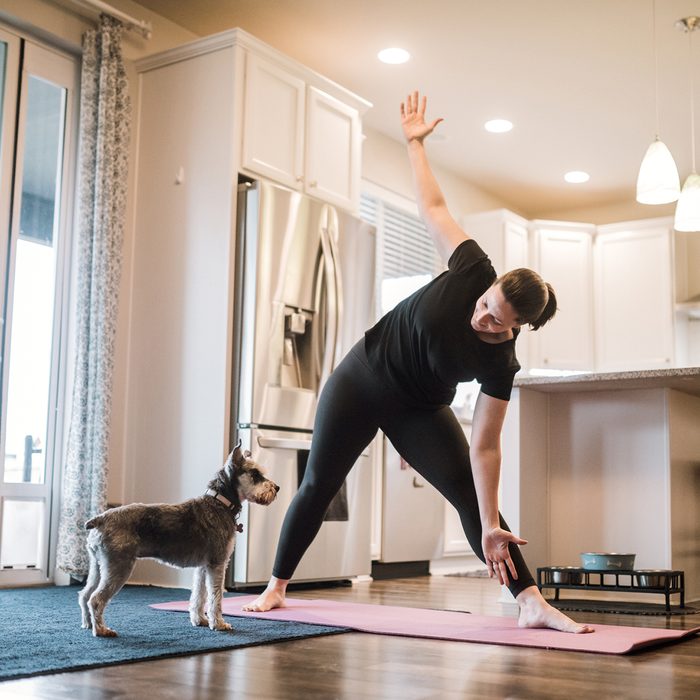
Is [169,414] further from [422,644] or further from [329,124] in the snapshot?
[422,644]

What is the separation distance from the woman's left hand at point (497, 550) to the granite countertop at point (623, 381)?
1.25 meters

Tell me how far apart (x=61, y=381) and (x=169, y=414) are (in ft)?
1.54

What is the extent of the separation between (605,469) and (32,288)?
2425mm

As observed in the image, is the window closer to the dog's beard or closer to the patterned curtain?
the patterned curtain

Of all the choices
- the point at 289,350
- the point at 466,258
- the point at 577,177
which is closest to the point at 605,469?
the point at 289,350

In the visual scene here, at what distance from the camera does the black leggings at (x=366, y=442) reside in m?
2.52

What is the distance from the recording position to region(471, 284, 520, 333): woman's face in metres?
2.13

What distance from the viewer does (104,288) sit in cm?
393

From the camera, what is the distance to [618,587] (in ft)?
10.5

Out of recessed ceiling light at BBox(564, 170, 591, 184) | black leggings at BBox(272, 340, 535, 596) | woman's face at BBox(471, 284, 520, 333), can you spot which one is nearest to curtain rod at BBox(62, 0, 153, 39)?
black leggings at BBox(272, 340, 535, 596)

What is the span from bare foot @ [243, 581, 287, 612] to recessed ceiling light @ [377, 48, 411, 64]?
9.88 ft

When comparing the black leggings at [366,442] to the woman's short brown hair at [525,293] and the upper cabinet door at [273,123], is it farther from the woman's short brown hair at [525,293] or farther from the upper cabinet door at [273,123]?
the upper cabinet door at [273,123]

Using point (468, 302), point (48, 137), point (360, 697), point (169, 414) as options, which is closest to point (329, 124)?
point (48, 137)

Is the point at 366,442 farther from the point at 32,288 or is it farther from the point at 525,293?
the point at 32,288
